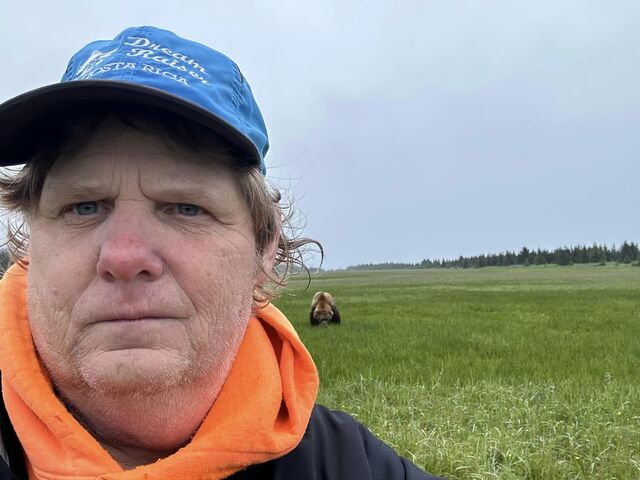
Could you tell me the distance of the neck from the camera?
4.27ft

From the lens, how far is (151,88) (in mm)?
1210

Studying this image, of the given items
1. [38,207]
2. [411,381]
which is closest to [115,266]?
[38,207]

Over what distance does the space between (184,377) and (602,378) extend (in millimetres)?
8254

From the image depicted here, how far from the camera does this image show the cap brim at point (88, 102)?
1214mm

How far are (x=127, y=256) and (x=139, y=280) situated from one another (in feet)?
0.20

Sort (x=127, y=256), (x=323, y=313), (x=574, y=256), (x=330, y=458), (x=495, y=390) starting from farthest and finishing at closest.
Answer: (x=574, y=256) < (x=323, y=313) < (x=495, y=390) < (x=330, y=458) < (x=127, y=256)

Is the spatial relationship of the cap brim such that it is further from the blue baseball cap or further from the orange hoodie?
the orange hoodie

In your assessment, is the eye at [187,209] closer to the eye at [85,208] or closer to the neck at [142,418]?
the eye at [85,208]

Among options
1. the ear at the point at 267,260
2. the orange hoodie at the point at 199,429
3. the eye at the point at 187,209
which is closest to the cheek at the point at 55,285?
the orange hoodie at the point at 199,429

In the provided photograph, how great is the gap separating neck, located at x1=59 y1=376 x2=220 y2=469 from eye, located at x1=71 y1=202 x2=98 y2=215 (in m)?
0.42

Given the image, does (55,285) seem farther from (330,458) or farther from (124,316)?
(330,458)

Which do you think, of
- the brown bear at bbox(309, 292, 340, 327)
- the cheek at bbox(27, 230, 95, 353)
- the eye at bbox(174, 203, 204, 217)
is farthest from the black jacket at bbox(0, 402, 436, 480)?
the brown bear at bbox(309, 292, 340, 327)

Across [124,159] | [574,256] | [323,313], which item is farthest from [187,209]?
[574,256]

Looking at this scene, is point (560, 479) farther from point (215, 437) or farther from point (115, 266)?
point (115, 266)
